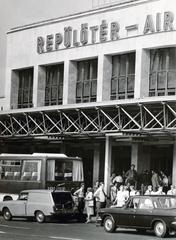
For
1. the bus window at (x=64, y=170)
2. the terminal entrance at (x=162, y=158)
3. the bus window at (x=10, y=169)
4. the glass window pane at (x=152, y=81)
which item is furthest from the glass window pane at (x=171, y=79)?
the bus window at (x=10, y=169)

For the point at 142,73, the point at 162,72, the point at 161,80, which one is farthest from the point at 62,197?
the point at 162,72

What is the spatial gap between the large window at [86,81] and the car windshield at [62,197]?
1275cm

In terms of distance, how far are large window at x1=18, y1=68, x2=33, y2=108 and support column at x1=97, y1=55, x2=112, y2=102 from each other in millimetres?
7439

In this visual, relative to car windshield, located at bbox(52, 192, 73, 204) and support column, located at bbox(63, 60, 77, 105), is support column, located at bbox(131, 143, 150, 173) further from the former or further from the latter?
car windshield, located at bbox(52, 192, 73, 204)

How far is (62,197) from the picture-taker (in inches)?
1137

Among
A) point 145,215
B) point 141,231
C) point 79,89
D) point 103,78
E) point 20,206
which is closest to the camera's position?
point 145,215

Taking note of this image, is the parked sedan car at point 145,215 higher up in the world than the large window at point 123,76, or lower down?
lower down

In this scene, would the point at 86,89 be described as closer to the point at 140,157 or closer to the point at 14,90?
the point at 140,157

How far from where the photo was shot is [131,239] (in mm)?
21609

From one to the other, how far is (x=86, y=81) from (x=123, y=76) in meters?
3.25

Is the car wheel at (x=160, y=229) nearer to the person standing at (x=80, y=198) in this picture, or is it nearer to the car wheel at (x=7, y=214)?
the person standing at (x=80, y=198)

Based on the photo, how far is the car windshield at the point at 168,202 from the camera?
23250 mm

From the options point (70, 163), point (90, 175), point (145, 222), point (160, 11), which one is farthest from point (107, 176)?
point (145, 222)

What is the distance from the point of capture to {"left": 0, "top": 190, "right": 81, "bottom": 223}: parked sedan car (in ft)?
93.2
